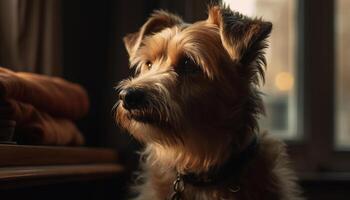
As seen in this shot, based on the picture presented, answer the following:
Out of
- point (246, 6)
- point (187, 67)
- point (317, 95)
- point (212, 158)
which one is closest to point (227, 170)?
point (212, 158)

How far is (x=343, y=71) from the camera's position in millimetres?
2662

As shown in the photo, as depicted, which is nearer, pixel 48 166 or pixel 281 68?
pixel 48 166

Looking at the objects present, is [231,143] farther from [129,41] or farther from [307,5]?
[307,5]

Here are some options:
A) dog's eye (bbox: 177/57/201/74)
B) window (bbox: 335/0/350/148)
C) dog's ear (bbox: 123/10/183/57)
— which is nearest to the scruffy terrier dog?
dog's eye (bbox: 177/57/201/74)

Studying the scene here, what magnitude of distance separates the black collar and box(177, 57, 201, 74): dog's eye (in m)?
0.24

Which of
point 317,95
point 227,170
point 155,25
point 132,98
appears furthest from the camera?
point 317,95

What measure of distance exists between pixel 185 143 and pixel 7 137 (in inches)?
17.6

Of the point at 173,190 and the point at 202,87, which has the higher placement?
the point at 202,87

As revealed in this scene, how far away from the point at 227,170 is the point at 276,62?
4.19 feet

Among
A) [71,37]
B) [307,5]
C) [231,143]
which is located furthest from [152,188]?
[307,5]

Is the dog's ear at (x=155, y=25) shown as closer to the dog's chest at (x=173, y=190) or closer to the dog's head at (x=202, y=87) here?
the dog's head at (x=202, y=87)

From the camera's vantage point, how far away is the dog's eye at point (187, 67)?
151 cm

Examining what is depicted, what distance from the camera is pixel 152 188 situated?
1600 mm

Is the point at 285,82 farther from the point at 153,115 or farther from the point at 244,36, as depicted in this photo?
the point at 153,115
